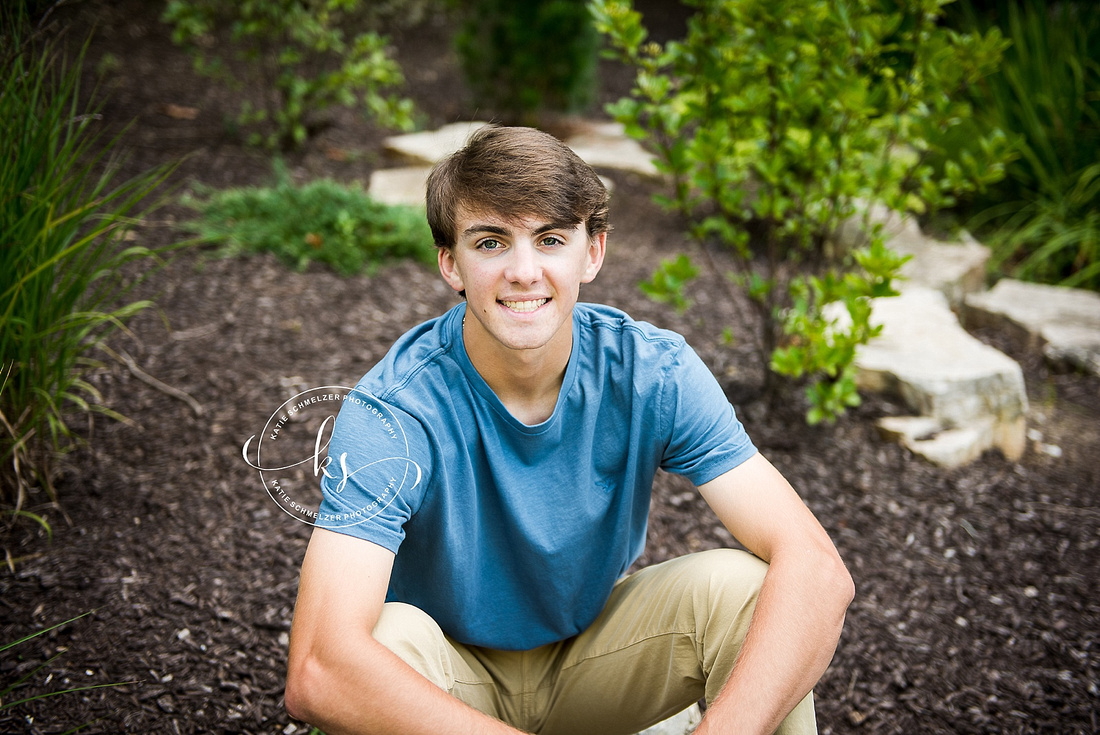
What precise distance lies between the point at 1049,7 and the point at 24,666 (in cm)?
778

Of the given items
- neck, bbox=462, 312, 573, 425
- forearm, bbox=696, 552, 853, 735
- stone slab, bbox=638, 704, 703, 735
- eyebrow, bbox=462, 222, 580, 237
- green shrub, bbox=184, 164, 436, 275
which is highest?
eyebrow, bbox=462, 222, 580, 237

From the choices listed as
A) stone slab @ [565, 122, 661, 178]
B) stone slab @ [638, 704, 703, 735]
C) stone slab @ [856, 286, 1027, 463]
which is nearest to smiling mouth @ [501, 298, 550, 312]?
stone slab @ [638, 704, 703, 735]

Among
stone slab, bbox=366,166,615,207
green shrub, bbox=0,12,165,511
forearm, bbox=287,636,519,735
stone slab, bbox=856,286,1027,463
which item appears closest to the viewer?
forearm, bbox=287,636,519,735

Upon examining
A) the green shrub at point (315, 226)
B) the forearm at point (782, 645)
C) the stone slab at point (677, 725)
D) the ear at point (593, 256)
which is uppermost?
the ear at point (593, 256)

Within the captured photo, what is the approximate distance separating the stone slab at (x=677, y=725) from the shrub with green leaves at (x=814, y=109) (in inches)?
49.3

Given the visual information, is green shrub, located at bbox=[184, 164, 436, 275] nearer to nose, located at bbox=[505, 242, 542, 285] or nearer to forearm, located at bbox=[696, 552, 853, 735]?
nose, located at bbox=[505, 242, 542, 285]

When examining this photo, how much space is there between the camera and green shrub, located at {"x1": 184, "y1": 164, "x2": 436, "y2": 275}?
158 inches

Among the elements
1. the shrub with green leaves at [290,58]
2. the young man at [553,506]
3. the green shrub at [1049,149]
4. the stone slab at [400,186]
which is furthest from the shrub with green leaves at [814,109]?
the shrub with green leaves at [290,58]

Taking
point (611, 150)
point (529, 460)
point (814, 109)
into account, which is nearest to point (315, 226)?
point (814, 109)

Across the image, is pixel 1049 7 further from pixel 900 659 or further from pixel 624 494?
pixel 624 494

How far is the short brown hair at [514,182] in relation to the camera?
1603 mm

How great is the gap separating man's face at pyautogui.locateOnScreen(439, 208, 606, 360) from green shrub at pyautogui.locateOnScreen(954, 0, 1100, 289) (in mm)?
4442

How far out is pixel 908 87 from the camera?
262 centimetres

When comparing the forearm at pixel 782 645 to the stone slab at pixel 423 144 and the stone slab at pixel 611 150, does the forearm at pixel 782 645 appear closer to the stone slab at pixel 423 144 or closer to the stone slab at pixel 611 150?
the stone slab at pixel 611 150
